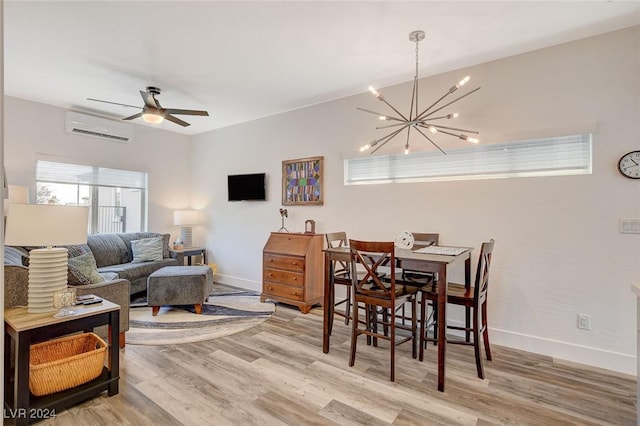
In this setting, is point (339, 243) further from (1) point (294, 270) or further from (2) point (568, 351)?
(2) point (568, 351)

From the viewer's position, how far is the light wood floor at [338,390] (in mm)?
1936

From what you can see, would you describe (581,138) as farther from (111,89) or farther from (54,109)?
(54,109)

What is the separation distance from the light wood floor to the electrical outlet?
329 mm

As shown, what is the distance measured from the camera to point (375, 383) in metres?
2.32

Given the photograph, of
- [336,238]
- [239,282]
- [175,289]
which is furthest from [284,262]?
[239,282]

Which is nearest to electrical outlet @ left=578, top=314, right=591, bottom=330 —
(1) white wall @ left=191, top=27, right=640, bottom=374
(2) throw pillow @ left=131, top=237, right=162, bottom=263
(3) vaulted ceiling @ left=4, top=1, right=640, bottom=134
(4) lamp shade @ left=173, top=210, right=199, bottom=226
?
(1) white wall @ left=191, top=27, right=640, bottom=374

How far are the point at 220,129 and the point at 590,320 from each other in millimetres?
5586

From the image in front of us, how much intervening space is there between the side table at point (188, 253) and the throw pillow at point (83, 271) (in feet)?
5.89

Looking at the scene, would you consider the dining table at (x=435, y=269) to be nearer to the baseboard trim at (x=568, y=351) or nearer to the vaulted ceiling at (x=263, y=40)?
the baseboard trim at (x=568, y=351)

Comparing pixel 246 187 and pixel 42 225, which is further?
pixel 246 187

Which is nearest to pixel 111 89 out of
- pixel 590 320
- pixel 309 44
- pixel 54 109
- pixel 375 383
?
pixel 54 109

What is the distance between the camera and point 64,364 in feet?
6.40

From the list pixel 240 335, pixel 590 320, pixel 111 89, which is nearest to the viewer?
pixel 590 320

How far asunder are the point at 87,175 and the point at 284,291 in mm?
3573
